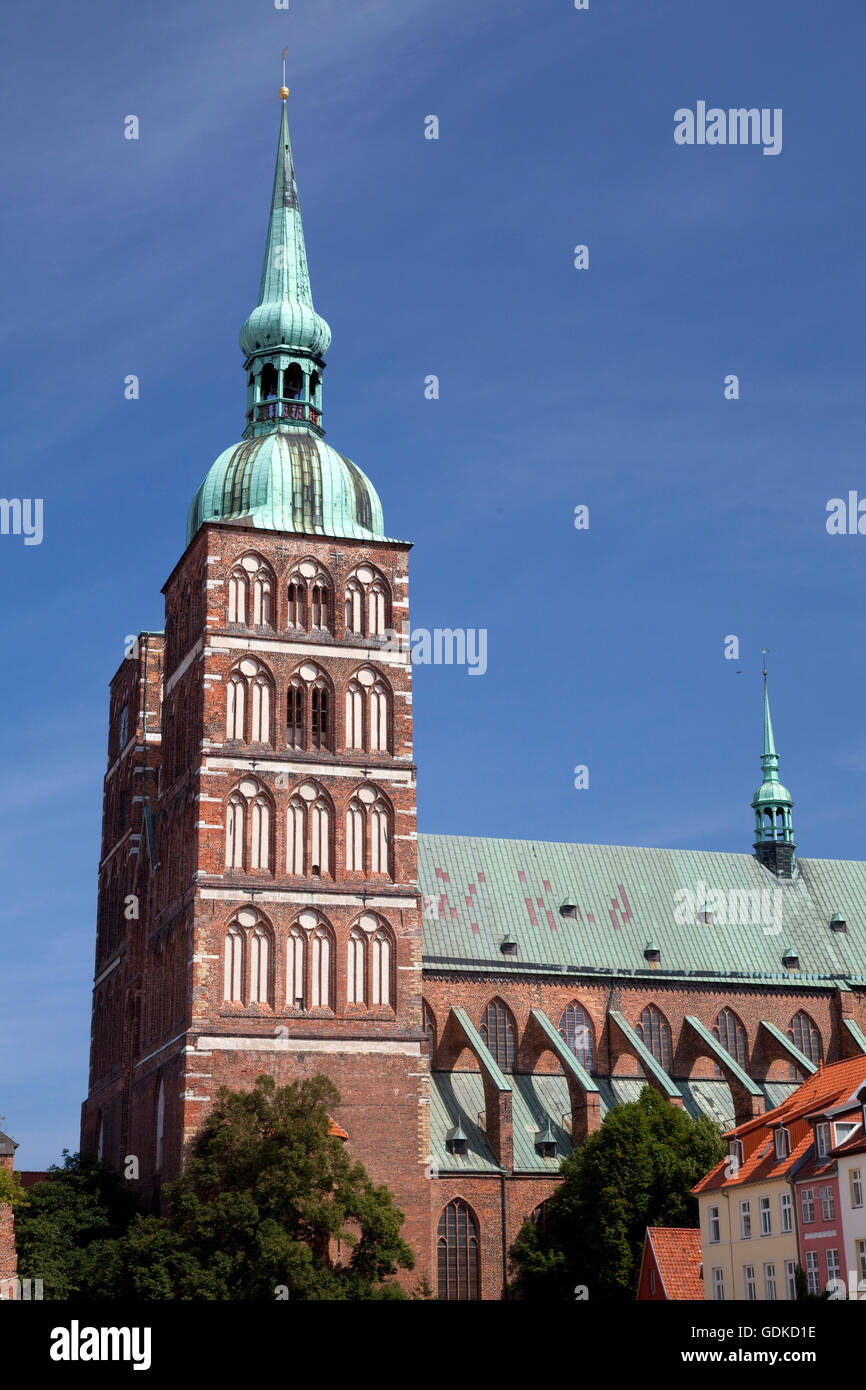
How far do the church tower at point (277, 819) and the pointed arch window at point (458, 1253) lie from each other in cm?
412

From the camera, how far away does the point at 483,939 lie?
7606 cm

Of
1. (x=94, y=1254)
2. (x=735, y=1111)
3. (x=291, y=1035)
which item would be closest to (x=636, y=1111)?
(x=735, y=1111)

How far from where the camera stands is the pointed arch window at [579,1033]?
76.0 m

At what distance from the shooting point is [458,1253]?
6619 cm

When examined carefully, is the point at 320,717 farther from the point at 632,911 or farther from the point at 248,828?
→ the point at 632,911

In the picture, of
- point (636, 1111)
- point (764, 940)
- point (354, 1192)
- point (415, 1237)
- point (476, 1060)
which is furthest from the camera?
point (764, 940)

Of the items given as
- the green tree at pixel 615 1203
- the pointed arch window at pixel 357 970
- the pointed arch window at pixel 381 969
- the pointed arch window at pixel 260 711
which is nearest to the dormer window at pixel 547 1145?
the green tree at pixel 615 1203

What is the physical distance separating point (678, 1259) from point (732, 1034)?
19454 mm

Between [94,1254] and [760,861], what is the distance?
1497 inches

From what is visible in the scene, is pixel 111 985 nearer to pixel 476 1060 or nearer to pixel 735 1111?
pixel 476 1060

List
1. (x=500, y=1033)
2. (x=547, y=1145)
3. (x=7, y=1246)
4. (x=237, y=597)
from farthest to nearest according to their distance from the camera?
1. (x=500, y=1033)
2. (x=547, y=1145)
3. (x=237, y=597)
4. (x=7, y=1246)

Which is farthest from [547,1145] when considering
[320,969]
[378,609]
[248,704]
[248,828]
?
[378,609]

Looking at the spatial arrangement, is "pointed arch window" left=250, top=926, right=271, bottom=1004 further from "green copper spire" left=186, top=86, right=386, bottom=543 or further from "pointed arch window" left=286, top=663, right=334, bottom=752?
"green copper spire" left=186, top=86, right=386, bottom=543

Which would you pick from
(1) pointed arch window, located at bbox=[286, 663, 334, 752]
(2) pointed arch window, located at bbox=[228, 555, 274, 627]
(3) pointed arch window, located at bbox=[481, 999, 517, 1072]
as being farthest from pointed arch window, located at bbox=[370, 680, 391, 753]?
(3) pointed arch window, located at bbox=[481, 999, 517, 1072]
